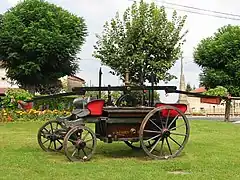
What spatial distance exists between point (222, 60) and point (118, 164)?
25389mm

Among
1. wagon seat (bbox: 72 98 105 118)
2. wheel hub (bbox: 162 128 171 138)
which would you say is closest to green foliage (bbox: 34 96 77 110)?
wagon seat (bbox: 72 98 105 118)

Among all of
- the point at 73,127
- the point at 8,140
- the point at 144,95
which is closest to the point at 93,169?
the point at 73,127

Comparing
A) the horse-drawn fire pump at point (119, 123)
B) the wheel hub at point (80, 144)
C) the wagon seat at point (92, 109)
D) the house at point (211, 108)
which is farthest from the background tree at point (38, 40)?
the wheel hub at point (80, 144)

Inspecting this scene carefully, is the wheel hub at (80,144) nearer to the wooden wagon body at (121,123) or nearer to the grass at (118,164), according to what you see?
→ the wooden wagon body at (121,123)

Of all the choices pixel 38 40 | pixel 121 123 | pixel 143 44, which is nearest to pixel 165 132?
pixel 121 123

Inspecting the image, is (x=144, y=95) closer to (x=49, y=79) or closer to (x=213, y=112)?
(x=49, y=79)

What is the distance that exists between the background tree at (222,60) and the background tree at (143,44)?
34.0 feet

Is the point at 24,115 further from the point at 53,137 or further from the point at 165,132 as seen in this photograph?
the point at 165,132

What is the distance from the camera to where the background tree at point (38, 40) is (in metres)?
31.9

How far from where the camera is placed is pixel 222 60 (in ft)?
107

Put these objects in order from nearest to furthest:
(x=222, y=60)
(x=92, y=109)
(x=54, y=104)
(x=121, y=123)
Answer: (x=92, y=109), (x=121, y=123), (x=54, y=104), (x=222, y=60)

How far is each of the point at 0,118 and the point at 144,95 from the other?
1247cm

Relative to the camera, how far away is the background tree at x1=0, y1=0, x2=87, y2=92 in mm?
31891

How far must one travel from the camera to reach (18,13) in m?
33.1
